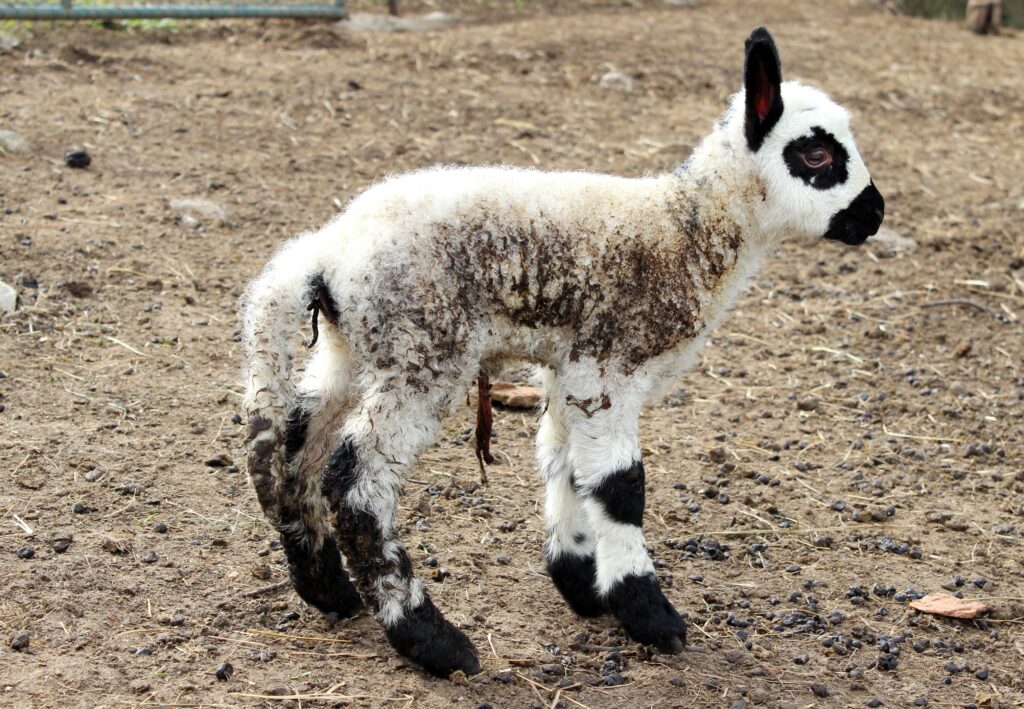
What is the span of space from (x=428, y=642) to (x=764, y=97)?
2.70m

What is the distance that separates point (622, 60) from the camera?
1337 centimetres

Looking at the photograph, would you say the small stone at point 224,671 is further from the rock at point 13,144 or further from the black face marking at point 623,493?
the rock at point 13,144

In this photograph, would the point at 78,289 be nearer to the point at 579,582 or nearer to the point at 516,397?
the point at 516,397

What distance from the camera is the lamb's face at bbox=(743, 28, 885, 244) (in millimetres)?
5230

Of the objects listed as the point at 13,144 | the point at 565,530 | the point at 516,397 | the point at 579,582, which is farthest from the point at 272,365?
the point at 13,144

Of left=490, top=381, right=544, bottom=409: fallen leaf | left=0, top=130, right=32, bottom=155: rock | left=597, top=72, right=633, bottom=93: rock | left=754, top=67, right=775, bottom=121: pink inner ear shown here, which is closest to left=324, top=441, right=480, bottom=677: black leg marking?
left=754, top=67, right=775, bottom=121: pink inner ear

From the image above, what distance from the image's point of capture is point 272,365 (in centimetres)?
468

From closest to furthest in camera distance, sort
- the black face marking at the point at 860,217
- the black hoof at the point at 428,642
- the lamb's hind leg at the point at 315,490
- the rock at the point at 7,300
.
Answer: the black hoof at the point at 428,642, the lamb's hind leg at the point at 315,490, the black face marking at the point at 860,217, the rock at the point at 7,300

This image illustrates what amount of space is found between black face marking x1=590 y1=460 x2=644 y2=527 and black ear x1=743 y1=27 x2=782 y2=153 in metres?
1.54

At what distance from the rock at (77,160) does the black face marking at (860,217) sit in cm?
599

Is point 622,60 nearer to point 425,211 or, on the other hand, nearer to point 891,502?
point 891,502

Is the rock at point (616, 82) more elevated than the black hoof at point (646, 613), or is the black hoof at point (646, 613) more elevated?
the rock at point (616, 82)

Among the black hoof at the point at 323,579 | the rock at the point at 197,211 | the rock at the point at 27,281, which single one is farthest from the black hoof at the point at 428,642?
the rock at the point at 197,211

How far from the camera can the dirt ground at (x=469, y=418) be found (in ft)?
16.2
